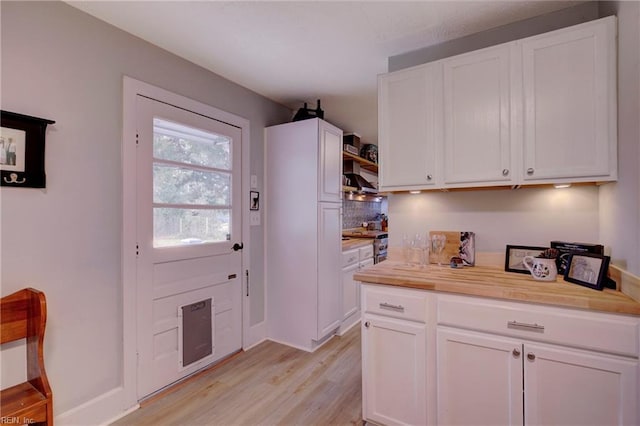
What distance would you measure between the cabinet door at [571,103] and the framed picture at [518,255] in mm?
454

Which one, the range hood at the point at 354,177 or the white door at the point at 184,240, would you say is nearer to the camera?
the white door at the point at 184,240

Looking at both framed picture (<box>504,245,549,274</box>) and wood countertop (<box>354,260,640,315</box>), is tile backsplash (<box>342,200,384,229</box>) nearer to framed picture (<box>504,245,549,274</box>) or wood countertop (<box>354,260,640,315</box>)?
wood countertop (<box>354,260,640,315</box>)

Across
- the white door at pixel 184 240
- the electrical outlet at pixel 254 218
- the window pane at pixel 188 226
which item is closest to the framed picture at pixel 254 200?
the electrical outlet at pixel 254 218

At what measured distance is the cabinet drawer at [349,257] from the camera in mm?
3232

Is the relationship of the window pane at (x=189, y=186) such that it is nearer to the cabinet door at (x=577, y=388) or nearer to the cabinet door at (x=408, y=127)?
the cabinet door at (x=408, y=127)

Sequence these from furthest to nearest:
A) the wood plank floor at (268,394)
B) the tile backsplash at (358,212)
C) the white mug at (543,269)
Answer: the tile backsplash at (358,212), the wood plank floor at (268,394), the white mug at (543,269)

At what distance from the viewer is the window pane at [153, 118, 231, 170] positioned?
214 cm

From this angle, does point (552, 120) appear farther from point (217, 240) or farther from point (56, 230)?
point (56, 230)

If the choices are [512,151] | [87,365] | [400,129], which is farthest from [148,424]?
[512,151]

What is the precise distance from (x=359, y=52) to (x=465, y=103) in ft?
2.88

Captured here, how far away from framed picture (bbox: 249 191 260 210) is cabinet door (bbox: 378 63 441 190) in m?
1.38

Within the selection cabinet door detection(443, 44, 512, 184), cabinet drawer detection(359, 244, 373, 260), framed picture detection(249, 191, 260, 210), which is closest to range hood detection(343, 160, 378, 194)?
cabinet drawer detection(359, 244, 373, 260)

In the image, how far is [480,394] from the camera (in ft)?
4.76

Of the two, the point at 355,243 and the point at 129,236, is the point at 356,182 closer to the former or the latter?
the point at 355,243
